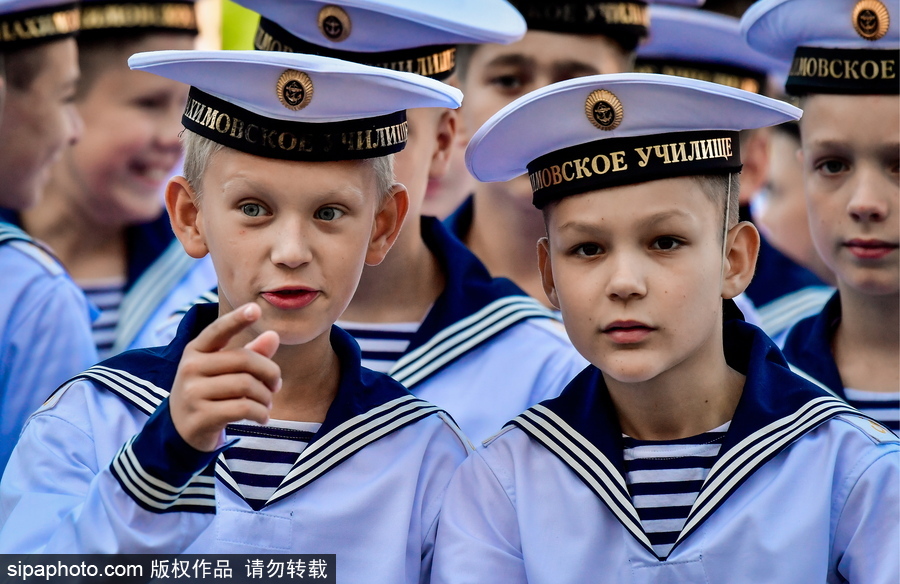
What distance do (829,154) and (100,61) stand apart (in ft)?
10.2

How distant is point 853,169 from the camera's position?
365 cm

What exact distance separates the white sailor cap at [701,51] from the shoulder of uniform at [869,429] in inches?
98.7

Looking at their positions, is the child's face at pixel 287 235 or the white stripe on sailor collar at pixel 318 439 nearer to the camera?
the child's face at pixel 287 235

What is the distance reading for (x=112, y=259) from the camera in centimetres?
542

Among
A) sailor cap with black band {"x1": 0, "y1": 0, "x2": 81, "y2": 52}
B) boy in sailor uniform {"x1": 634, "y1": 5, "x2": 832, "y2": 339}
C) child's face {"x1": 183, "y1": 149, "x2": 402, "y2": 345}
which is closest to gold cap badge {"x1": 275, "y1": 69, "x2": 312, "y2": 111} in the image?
child's face {"x1": 183, "y1": 149, "x2": 402, "y2": 345}

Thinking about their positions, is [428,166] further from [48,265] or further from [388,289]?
[48,265]

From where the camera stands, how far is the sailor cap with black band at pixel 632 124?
2842 mm

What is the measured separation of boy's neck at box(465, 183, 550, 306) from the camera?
4445mm

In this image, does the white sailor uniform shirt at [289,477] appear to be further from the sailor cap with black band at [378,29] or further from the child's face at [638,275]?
the sailor cap with black band at [378,29]

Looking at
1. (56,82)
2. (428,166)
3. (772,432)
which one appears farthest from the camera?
(56,82)

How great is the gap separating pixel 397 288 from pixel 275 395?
875 millimetres

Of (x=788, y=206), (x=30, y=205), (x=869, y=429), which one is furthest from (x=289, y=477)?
(x=788, y=206)

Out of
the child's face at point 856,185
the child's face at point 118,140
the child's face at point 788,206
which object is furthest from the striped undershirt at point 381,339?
the child's face at point 788,206

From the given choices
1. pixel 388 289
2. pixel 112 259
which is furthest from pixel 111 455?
pixel 112 259
